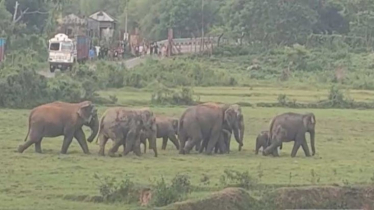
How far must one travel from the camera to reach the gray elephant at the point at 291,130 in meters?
23.8

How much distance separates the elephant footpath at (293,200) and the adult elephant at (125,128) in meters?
7.32

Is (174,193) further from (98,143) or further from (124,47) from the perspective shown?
(124,47)

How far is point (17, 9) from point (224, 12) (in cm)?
2160

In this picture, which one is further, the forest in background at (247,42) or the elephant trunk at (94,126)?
the forest in background at (247,42)

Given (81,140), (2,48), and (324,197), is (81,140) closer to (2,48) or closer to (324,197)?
(324,197)

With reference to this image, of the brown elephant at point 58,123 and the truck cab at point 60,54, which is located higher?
the truck cab at point 60,54

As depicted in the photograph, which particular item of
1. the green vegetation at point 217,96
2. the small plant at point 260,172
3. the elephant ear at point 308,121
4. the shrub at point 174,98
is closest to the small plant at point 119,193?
the green vegetation at point 217,96

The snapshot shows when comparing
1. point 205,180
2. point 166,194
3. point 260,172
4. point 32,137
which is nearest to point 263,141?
point 260,172

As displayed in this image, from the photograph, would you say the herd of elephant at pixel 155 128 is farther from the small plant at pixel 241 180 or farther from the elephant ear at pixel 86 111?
the small plant at pixel 241 180

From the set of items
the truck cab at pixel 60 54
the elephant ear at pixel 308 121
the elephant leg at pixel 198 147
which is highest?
the truck cab at pixel 60 54

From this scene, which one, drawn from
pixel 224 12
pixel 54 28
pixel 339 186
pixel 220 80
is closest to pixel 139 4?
pixel 224 12

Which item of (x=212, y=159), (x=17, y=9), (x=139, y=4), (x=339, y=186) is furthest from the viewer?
(x=139, y=4)

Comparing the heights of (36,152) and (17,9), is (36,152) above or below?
below

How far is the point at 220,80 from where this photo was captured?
52969mm
